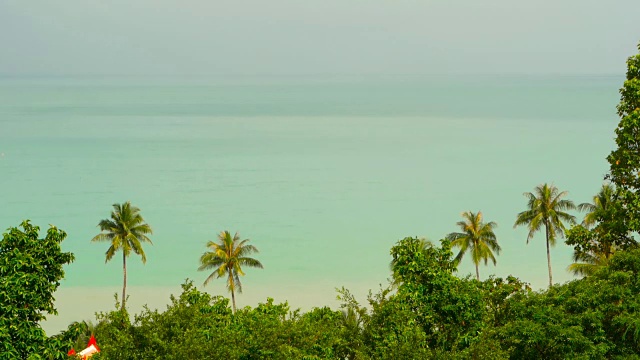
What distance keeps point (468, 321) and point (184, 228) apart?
349 ft

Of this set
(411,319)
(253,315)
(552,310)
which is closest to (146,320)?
(253,315)

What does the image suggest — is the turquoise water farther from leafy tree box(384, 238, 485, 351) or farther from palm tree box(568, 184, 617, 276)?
leafy tree box(384, 238, 485, 351)

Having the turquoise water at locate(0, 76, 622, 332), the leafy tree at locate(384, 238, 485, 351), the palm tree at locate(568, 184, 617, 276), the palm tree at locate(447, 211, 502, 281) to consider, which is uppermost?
the turquoise water at locate(0, 76, 622, 332)

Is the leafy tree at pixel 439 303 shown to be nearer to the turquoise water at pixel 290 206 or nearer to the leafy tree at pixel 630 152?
the leafy tree at pixel 630 152

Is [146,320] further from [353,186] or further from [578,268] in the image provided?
[353,186]

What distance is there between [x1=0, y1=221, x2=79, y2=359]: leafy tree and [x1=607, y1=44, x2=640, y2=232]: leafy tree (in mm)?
22836

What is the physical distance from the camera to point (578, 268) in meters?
57.1

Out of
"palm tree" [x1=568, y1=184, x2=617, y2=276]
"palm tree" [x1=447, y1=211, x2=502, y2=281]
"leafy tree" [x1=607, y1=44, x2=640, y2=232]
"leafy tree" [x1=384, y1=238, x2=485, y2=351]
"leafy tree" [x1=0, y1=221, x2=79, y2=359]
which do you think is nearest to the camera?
"leafy tree" [x1=0, y1=221, x2=79, y2=359]

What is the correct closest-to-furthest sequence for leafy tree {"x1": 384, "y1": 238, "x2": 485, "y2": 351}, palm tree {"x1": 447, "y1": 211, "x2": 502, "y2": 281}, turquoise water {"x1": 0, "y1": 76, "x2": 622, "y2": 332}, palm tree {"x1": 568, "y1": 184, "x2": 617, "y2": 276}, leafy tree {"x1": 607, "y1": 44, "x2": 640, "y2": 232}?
leafy tree {"x1": 384, "y1": 238, "x2": 485, "y2": 351} → leafy tree {"x1": 607, "y1": 44, "x2": 640, "y2": 232} → palm tree {"x1": 568, "y1": 184, "x2": 617, "y2": 276} → palm tree {"x1": 447, "y1": 211, "x2": 502, "y2": 281} → turquoise water {"x1": 0, "y1": 76, "x2": 622, "y2": 332}

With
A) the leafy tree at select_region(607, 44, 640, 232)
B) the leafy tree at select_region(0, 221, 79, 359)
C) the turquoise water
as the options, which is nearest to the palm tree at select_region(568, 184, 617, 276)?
the leafy tree at select_region(607, 44, 640, 232)

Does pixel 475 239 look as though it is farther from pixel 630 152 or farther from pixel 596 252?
pixel 630 152

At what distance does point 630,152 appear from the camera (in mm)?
41031

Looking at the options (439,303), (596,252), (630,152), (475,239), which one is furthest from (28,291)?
(475,239)

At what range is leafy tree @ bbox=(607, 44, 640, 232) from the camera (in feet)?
132
